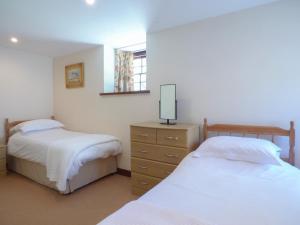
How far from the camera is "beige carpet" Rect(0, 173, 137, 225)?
196 cm

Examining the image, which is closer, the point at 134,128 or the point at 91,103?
the point at 134,128

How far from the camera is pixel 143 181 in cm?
234

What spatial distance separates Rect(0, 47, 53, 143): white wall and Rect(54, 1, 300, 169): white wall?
6.31 feet

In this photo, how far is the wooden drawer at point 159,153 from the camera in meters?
2.08

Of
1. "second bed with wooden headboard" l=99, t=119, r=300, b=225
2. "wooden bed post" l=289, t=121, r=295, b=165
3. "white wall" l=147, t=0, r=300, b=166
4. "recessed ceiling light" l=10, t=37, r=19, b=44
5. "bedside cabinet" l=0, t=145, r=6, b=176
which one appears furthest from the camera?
"bedside cabinet" l=0, t=145, r=6, b=176

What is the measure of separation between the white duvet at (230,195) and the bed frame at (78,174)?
1.69 metres

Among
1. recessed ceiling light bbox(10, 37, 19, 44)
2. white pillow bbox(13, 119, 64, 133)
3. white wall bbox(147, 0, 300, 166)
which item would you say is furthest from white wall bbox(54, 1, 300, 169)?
recessed ceiling light bbox(10, 37, 19, 44)

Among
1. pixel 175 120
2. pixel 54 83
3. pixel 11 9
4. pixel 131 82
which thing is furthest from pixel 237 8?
pixel 54 83

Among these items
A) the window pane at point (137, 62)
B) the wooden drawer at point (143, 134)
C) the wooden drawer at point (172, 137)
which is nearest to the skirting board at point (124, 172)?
the wooden drawer at point (143, 134)

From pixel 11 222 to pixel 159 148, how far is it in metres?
1.72

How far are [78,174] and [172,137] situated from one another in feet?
4.76

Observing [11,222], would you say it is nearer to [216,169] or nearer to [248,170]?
[216,169]

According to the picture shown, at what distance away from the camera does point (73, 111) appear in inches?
151

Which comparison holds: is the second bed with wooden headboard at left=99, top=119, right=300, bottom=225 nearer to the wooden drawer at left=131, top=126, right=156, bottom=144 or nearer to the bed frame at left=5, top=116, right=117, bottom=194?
the wooden drawer at left=131, top=126, right=156, bottom=144
